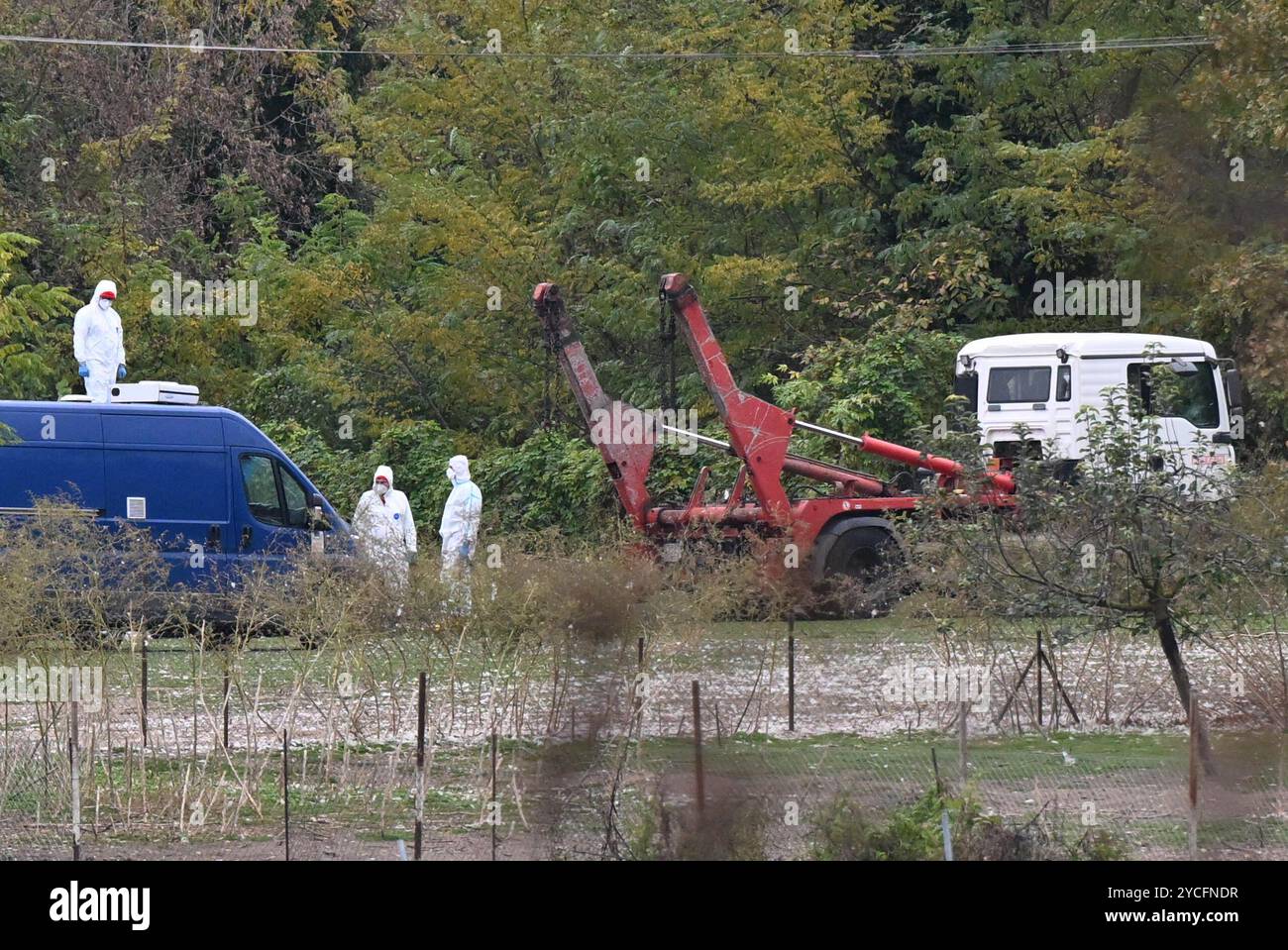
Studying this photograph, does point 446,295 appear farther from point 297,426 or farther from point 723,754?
point 723,754

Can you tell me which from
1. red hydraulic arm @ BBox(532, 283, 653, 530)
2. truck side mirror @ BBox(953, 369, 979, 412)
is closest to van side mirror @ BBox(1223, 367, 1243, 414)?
truck side mirror @ BBox(953, 369, 979, 412)

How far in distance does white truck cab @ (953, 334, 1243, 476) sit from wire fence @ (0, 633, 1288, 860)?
8.95 metres

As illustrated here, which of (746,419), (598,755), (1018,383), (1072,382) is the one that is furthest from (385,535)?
(1018,383)

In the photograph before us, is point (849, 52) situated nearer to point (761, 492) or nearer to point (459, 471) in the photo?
point (761, 492)

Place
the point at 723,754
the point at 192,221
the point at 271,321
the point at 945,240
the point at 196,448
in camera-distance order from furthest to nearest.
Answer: the point at 192,221
the point at 271,321
the point at 945,240
the point at 196,448
the point at 723,754

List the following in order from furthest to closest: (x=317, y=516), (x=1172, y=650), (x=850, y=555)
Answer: (x=850, y=555) → (x=317, y=516) → (x=1172, y=650)

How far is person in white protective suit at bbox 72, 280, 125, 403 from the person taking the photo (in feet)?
65.7

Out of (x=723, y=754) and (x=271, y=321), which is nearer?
(x=723, y=754)

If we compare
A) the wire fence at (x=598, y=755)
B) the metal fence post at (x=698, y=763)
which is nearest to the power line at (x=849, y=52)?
the wire fence at (x=598, y=755)

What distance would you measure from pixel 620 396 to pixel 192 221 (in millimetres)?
9878

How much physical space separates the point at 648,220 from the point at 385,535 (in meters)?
15.7

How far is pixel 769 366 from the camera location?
97.0 ft

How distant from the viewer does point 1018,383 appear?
23781 millimetres

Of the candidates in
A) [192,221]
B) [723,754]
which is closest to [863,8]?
[192,221]
